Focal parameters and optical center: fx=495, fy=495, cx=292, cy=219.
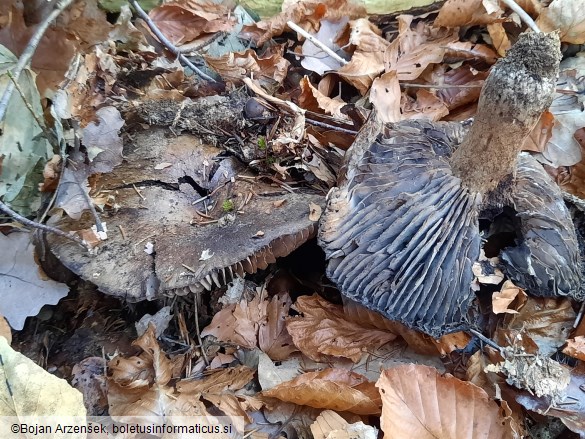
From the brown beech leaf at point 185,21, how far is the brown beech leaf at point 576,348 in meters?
2.59

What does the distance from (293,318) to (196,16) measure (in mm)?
2141

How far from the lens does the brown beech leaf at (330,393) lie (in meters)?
1.85

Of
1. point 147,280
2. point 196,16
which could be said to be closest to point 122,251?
point 147,280

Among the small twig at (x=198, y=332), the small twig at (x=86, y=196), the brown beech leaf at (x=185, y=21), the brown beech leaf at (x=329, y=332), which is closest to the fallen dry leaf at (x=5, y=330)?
the small twig at (x=86, y=196)

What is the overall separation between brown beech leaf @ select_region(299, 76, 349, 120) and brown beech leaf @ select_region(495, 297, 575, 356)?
4.43ft

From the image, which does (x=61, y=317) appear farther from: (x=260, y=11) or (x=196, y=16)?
(x=260, y=11)

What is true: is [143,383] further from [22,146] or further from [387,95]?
[387,95]

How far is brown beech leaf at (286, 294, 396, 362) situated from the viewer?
6.99 feet

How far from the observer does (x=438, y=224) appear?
6.32ft

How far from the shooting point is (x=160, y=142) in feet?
7.43

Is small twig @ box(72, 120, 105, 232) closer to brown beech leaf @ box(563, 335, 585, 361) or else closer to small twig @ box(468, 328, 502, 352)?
small twig @ box(468, 328, 502, 352)

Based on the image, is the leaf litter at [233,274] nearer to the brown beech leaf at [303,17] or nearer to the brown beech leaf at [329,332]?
the brown beech leaf at [329,332]

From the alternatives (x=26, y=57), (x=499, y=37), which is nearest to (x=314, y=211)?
(x=26, y=57)

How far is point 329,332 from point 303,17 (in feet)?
6.81
